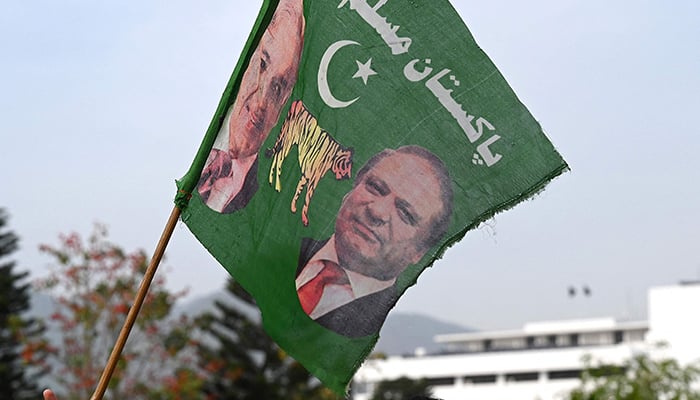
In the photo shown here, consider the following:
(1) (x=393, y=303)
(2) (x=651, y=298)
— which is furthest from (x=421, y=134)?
(2) (x=651, y=298)

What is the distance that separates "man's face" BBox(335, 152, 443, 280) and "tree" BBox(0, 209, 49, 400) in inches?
777

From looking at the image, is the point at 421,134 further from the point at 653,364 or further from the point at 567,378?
the point at 567,378

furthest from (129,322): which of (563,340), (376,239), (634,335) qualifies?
(563,340)

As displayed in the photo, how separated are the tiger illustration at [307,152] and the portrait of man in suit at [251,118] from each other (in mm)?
56

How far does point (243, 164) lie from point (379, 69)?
0.48 m

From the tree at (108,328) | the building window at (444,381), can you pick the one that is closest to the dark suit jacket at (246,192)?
the tree at (108,328)

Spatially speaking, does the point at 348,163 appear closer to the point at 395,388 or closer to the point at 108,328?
the point at 108,328

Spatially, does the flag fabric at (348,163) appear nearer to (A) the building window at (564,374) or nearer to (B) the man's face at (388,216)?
(B) the man's face at (388,216)

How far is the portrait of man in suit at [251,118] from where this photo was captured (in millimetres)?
3045

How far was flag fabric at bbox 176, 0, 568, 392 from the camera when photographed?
8.66ft

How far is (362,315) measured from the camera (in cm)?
275

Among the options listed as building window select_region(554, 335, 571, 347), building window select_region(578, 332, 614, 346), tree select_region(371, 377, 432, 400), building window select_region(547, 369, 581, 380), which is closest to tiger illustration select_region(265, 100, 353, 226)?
tree select_region(371, 377, 432, 400)

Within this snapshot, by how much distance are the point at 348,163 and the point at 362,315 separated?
352 mm

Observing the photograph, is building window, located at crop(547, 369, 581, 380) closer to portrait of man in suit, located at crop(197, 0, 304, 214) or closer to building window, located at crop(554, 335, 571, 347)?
building window, located at crop(554, 335, 571, 347)
